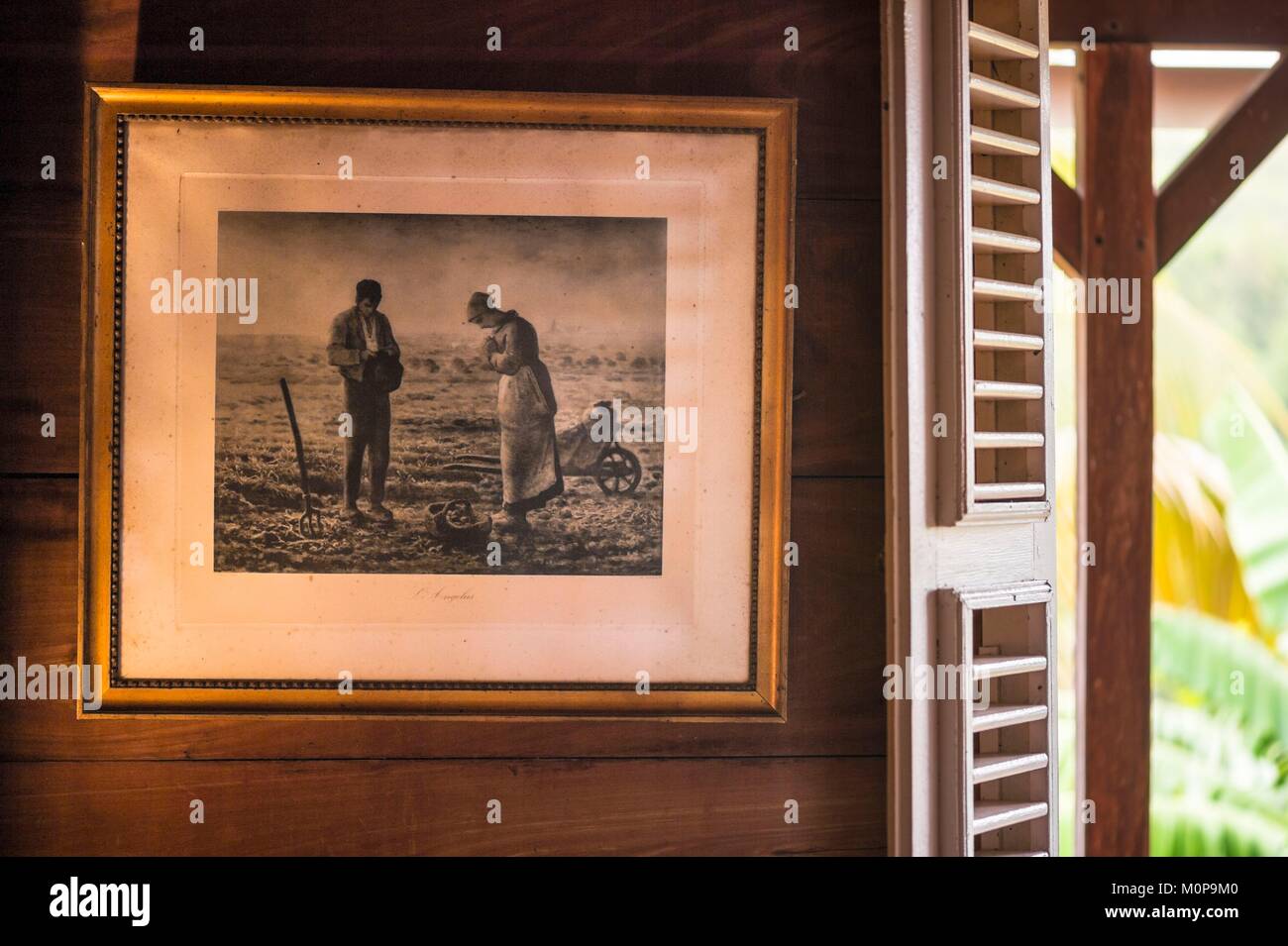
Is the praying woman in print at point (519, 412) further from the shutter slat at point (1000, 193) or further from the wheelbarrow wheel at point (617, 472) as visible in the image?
the shutter slat at point (1000, 193)

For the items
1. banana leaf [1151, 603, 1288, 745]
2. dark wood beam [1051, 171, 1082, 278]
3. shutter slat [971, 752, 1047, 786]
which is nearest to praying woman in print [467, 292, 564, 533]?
shutter slat [971, 752, 1047, 786]

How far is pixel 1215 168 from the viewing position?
55.3 inches

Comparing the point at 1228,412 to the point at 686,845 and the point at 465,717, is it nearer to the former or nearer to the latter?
the point at 686,845

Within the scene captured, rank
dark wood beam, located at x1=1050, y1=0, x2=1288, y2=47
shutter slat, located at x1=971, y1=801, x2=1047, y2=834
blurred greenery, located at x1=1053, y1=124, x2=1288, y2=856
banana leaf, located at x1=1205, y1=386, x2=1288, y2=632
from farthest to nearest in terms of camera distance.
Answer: banana leaf, located at x1=1205, y1=386, x2=1288, y2=632, blurred greenery, located at x1=1053, y1=124, x2=1288, y2=856, dark wood beam, located at x1=1050, y1=0, x2=1288, y2=47, shutter slat, located at x1=971, y1=801, x2=1047, y2=834

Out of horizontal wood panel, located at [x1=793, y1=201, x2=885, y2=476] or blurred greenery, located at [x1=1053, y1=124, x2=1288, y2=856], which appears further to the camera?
blurred greenery, located at [x1=1053, y1=124, x2=1288, y2=856]

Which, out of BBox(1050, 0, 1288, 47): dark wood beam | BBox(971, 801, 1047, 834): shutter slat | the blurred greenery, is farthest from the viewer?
the blurred greenery

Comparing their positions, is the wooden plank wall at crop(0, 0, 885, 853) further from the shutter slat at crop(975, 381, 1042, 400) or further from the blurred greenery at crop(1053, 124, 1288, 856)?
the blurred greenery at crop(1053, 124, 1288, 856)

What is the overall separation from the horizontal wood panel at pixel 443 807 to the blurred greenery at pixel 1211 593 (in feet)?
3.60

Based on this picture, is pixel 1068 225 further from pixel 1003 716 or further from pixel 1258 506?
Result: pixel 1258 506

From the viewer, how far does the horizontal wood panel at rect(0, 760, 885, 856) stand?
3.57 ft

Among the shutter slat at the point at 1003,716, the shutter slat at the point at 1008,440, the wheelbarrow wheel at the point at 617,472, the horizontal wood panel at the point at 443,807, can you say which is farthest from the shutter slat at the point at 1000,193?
the horizontal wood panel at the point at 443,807

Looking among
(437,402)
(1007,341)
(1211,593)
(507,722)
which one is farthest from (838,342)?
(1211,593)

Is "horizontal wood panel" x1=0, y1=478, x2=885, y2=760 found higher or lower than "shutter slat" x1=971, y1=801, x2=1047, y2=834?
higher

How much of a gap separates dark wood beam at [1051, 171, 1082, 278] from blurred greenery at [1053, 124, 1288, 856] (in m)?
0.84
